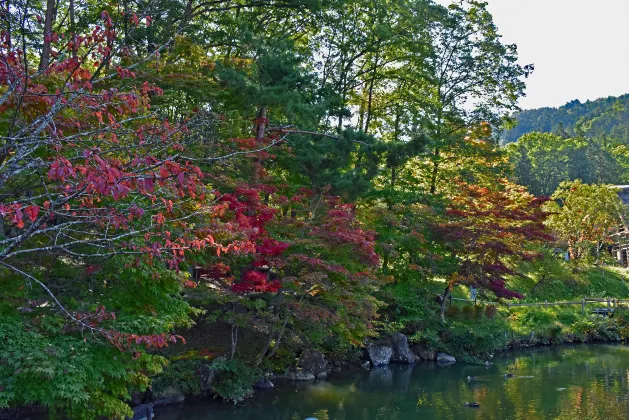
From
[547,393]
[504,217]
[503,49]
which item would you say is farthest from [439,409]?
[503,49]

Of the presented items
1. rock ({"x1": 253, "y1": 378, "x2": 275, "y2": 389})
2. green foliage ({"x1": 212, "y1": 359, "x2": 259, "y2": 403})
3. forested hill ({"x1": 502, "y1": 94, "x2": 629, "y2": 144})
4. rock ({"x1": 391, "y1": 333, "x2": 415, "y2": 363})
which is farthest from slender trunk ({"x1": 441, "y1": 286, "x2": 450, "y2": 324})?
forested hill ({"x1": 502, "y1": 94, "x2": 629, "y2": 144})

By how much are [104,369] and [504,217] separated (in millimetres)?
11828

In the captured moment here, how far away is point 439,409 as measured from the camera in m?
10.6

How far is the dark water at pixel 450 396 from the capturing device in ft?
32.8

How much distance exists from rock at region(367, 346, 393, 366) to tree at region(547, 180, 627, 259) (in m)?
14.2

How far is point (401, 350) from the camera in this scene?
1500 centimetres

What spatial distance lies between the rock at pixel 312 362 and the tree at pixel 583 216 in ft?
54.3

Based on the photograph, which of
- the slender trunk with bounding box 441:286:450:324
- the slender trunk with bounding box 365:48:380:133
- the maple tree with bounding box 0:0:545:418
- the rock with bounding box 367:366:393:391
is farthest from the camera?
the slender trunk with bounding box 365:48:380:133

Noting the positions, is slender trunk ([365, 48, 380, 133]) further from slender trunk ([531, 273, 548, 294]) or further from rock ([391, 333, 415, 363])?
slender trunk ([531, 273, 548, 294])

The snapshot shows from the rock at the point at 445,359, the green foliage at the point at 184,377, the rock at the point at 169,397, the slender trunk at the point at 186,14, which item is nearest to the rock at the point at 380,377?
the rock at the point at 445,359

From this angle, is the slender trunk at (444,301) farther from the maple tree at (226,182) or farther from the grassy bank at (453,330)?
the maple tree at (226,182)

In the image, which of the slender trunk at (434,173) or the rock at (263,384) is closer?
the rock at (263,384)

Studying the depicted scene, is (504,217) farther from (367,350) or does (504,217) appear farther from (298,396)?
(298,396)

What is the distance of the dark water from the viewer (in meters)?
10.0
